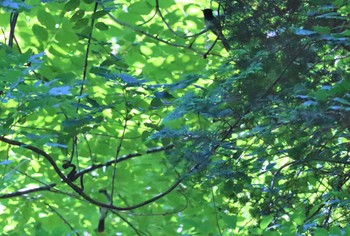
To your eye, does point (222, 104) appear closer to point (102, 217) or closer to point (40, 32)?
point (40, 32)

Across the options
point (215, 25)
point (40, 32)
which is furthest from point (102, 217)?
point (215, 25)

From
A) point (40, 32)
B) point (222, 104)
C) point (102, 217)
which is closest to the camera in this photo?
point (222, 104)

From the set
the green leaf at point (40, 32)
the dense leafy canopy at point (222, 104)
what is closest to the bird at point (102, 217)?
the dense leafy canopy at point (222, 104)

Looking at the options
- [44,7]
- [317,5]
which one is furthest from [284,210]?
[44,7]

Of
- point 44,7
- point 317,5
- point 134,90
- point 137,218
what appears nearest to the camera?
point 317,5

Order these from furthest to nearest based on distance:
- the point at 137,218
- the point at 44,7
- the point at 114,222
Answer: the point at 114,222 < the point at 137,218 < the point at 44,7

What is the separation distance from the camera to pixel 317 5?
105 inches

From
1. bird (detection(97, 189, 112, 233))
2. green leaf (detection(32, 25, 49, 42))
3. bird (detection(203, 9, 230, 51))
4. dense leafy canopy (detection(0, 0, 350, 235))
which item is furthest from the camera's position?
bird (detection(97, 189, 112, 233))

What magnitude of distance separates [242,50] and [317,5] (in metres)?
0.37

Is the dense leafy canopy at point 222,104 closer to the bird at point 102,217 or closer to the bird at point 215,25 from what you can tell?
the bird at point 215,25

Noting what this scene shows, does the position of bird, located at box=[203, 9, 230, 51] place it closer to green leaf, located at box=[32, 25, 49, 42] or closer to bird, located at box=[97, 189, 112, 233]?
green leaf, located at box=[32, 25, 49, 42]

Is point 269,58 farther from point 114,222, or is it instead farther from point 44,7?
point 114,222

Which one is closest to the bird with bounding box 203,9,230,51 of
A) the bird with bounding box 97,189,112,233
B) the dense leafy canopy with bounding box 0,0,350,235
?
the dense leafy canopy with bounding box 0,0,350,235

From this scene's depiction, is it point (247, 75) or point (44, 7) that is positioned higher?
point (44, 7)
